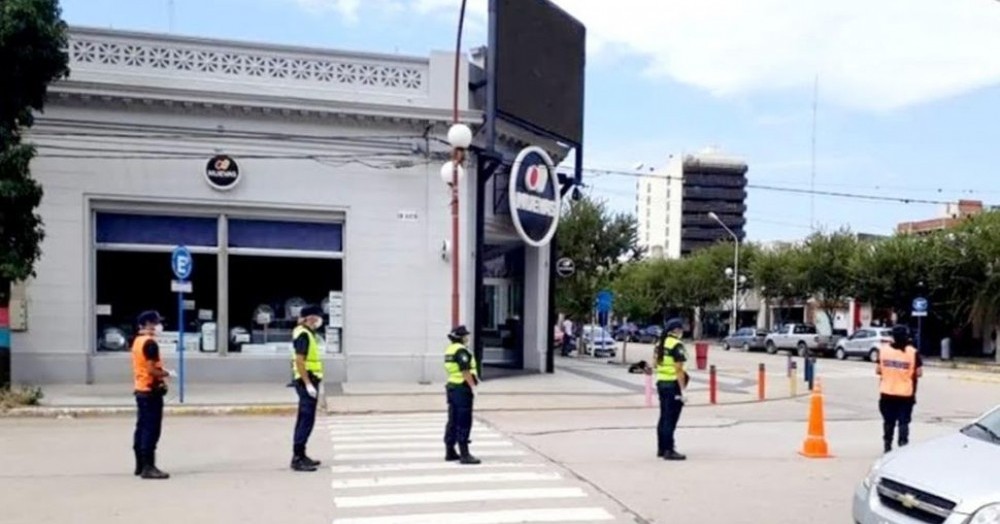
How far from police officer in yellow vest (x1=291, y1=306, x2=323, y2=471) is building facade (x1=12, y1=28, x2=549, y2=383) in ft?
34.4

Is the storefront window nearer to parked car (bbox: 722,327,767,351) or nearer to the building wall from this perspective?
the building wall

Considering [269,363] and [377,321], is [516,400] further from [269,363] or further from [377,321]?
[269,363]

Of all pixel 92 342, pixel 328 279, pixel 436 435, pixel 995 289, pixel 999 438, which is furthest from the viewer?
pixel 995 289

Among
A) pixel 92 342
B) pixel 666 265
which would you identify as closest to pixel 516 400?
pixel 92 342

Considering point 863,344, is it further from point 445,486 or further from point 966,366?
point 445,486

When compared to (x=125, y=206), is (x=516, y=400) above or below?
below

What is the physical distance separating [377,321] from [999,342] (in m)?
32.2

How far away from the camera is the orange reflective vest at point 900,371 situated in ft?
37.9

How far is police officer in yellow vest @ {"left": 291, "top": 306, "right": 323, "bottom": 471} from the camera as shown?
10.1 meters

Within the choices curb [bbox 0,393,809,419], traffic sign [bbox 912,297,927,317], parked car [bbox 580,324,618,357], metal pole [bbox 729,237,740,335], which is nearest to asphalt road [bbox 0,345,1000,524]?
curb [bbox 0,393,809,419]

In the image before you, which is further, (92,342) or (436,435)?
(92,342)

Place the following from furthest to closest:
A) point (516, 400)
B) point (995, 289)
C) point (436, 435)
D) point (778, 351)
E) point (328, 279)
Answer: point (778, 351) → point (995, 289) → point (328, 279) → point (516, 400) → point (436, 435)

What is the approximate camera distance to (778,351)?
50094mm

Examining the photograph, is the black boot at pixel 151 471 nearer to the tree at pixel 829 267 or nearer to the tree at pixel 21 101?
the tree at pixel 21 101
